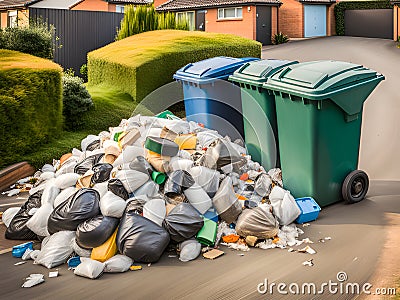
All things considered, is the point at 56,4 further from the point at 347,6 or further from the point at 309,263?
the point at 309,263

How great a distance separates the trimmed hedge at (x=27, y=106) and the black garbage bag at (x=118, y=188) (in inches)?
110

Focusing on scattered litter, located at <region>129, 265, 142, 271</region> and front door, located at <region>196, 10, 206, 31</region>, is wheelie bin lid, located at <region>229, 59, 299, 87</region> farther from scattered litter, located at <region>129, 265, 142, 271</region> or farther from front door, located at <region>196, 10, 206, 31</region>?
front door, located at <region>196, 10, 206, 31</region>

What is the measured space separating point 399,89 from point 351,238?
7.86 metres

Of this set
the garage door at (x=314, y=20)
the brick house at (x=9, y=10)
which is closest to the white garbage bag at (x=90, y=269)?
the brick house at (x=9, y=10)

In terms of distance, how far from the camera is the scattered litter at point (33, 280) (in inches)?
150

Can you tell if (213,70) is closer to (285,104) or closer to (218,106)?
(218,106)

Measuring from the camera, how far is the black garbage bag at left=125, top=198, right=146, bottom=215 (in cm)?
444

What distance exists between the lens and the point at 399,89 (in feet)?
37.4

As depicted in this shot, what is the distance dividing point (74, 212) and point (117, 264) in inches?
26.4

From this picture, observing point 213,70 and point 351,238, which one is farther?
point 213,70

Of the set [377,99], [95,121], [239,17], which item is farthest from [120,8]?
[95,121]

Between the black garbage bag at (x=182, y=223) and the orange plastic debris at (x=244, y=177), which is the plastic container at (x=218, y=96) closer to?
the orange plastic debris at (x=244, y=177)

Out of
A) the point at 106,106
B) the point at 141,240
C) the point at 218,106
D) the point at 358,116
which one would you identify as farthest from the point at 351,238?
the point at 106,106

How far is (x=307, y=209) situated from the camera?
4875 mm
